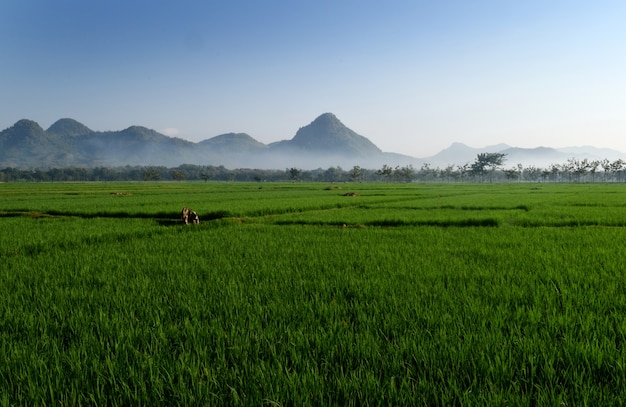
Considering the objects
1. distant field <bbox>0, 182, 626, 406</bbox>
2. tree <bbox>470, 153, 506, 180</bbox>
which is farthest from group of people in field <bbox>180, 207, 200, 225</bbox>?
tree <bbox>470, 153, 506, 180</bbox>

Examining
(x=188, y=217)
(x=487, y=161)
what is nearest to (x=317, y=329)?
(x=188, y=217)

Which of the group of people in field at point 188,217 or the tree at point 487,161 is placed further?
the tree at point 487,161

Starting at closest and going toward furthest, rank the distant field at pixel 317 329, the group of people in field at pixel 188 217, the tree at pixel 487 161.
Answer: the distant field at pixel 317 329 → the group of people in field at pixel 188 217 → the tree at pixel 487 161

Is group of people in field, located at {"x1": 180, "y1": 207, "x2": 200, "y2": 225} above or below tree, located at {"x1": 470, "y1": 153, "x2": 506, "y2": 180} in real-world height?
below

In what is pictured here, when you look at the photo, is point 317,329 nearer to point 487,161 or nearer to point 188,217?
point 188,217

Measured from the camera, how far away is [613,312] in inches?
130

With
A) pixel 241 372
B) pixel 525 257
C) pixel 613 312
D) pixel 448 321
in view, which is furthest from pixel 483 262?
pixel 241 372

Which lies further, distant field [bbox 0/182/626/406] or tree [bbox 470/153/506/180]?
tree [bbox 470/153/506/180]

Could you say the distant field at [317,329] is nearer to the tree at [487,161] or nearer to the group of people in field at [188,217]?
the group of people in field at [188,217]

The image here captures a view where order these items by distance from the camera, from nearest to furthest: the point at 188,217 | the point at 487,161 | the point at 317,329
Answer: the point at 317,329 → the point at 188,217 → the point at 487,161

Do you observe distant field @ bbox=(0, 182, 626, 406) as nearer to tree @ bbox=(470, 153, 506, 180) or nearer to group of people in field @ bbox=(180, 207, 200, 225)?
group of people in field @ bbox=(180, 207, 200, 225)

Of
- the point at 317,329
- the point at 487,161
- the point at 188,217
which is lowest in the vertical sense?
the point at 188,217

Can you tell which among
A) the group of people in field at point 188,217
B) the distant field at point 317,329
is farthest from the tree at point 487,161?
the distant field at point 317,329

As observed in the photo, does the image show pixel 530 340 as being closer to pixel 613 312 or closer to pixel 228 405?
pixel 613 312
